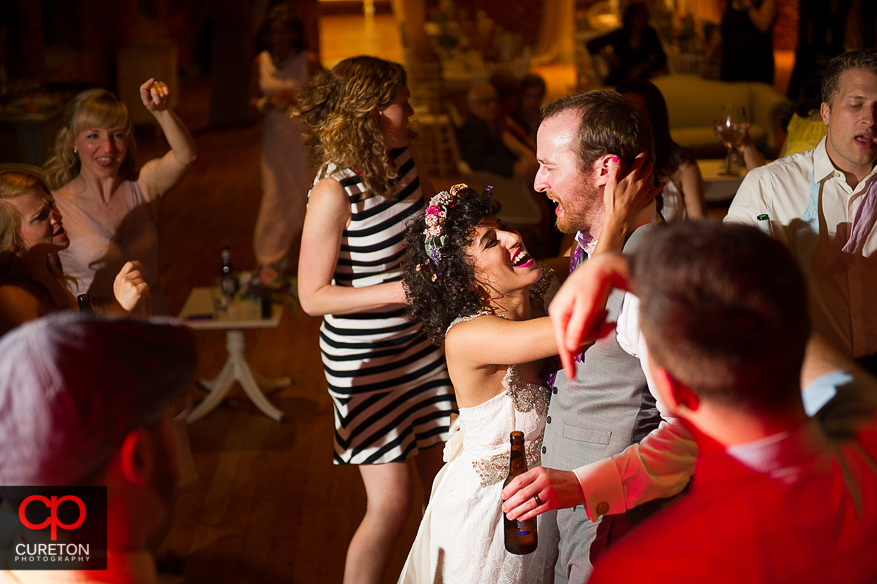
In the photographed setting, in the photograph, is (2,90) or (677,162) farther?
(2,90)

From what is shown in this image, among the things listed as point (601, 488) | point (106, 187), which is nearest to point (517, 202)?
point (106, 187)

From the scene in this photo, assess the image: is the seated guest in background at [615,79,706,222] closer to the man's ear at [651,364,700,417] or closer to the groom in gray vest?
the groom in gray vest

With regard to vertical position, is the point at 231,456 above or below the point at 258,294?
below

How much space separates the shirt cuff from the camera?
160 centimetres

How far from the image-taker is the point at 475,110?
5.61 m

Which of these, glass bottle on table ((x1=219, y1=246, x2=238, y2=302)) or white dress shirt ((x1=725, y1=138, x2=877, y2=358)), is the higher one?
white dress shirt ((x1=725, y1=138, x2=877, y2=358))

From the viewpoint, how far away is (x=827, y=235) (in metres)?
2.34

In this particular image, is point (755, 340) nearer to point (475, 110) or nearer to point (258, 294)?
point (258, 294)

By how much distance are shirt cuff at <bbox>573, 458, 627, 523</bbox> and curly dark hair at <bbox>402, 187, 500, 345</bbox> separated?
0.54 meters

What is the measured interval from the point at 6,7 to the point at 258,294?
6929 millimetres

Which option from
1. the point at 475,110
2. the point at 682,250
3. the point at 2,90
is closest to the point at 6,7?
the point at 2,90

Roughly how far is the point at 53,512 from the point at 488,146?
469 cm

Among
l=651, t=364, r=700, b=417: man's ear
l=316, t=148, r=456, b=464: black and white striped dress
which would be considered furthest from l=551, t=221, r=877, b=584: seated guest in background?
l=316, t=148, r=456, b=464: black and white striped dress

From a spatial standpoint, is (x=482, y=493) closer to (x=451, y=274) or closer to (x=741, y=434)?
(x=451, y=274)
